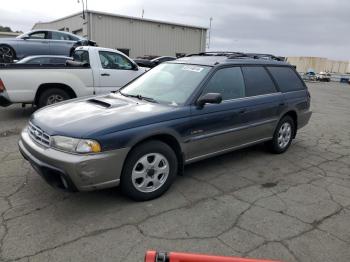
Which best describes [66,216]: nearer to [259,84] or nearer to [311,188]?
[311,188]

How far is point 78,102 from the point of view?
4371 mm

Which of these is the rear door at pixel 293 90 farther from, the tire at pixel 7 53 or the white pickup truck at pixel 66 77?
the tire at pixel 7 53

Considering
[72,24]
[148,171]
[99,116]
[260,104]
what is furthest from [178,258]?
[72,24]

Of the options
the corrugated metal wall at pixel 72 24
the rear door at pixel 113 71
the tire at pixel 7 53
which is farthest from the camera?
the corrugated metal wall at pixel 72 24

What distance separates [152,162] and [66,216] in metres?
1.05

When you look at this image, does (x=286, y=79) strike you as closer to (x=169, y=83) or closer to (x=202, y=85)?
(x=202, y=85)

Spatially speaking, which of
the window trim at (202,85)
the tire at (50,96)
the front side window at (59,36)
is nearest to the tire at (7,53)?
the front side window at (59,36)

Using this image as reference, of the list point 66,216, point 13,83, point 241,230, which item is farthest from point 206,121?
point 13,83

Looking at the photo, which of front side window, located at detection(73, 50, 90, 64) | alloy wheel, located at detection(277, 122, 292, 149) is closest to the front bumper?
alloy wheel, located at detection(277, 122, 292, 149)

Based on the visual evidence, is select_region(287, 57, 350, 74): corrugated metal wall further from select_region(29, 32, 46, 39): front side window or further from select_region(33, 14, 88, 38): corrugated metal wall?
select_region(29, 32, 46, 39): front side window

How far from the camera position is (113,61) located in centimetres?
906

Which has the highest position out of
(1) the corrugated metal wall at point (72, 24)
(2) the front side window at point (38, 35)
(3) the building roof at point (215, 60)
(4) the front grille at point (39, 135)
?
(1) the corrugated metal wall at point (72, 24)

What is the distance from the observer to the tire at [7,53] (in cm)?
1324

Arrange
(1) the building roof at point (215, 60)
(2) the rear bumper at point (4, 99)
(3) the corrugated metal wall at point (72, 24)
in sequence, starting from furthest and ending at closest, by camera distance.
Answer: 1. (3) the corrugated metal wall at point (72, 24)
2. (2) the rear bumper at point (4, 99)
3. (1) the building roof at point (215, 60)
